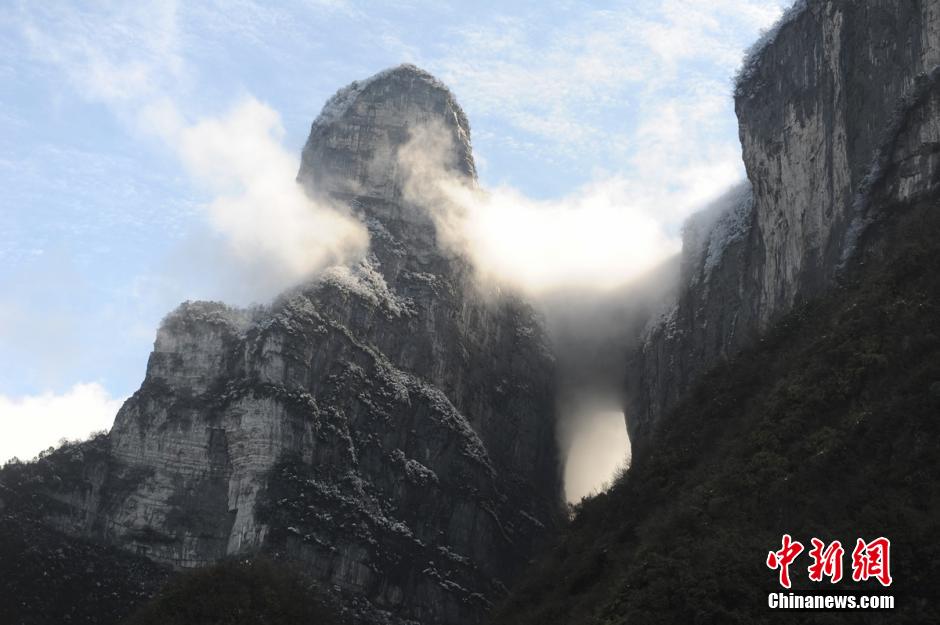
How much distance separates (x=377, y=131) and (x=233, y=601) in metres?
58.1

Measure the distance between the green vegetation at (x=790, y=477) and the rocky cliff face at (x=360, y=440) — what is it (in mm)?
24152

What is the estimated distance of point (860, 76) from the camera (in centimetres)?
6606

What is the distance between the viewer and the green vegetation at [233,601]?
188 feet

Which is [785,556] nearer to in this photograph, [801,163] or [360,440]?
[801,163]

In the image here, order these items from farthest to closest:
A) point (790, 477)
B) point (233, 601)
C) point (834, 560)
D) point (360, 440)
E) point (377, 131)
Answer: point (377, 131) < point (360, 440) < point (233, 601) < point (790, 477) < point (834, 560)

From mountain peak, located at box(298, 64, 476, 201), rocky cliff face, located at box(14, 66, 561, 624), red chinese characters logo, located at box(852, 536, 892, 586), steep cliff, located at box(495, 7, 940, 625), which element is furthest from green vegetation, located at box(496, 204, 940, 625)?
mountain peak, located at box(298, 64, 476, 201)

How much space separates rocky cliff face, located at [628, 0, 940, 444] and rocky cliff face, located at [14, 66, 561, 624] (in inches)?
501

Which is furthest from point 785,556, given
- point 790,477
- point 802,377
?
point 802,377

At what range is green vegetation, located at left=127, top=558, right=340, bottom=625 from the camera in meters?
57.2

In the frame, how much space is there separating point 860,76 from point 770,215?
1087 cm

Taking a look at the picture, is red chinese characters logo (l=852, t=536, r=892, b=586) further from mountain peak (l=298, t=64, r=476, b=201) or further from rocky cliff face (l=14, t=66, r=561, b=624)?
mountain peak (l=298, t=64, r=476, b=201)

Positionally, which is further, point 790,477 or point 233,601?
point 233,601

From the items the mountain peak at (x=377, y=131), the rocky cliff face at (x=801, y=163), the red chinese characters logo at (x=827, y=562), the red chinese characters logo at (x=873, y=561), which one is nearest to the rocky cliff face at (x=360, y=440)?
the mountain peak at (x=377, y=131)

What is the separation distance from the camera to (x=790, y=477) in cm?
4375
